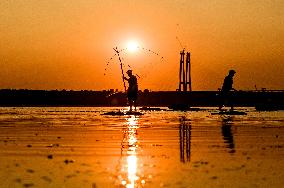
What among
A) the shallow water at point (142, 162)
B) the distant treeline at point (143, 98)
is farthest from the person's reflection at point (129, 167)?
the distant treeline at point (143, 98)

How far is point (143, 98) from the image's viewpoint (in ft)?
438

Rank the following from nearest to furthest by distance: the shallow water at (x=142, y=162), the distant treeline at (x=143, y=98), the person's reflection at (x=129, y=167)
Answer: the person's reflection at (x=129, y=167) < the shallow water at (x=142, y=162) < the distant treeline at (x=143, y=98)

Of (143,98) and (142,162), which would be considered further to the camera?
(143,98)

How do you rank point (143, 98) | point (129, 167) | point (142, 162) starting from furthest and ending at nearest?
point (143, 98) < point (142, 162) < point (129, 167)

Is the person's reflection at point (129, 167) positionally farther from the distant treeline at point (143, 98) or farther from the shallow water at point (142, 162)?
the distant treeline at point (143, 98)

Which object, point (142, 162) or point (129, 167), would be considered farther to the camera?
point (142, 162)

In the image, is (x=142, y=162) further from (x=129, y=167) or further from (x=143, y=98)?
(x=143, y=98)

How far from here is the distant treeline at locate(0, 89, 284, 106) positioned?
12271cm

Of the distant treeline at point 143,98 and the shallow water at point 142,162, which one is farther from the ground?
the distant treeline at point 143,98

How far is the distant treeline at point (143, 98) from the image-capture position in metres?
123

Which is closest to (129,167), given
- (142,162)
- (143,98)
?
(142,162)

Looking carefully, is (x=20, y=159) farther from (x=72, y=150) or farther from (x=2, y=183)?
(x=2, y=183)

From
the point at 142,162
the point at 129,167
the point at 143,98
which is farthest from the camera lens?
the point at 143,98

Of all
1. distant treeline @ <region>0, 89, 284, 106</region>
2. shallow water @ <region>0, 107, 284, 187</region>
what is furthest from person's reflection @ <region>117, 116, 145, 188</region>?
distant treeline @ <region>0, 89, 284, 106</region>
